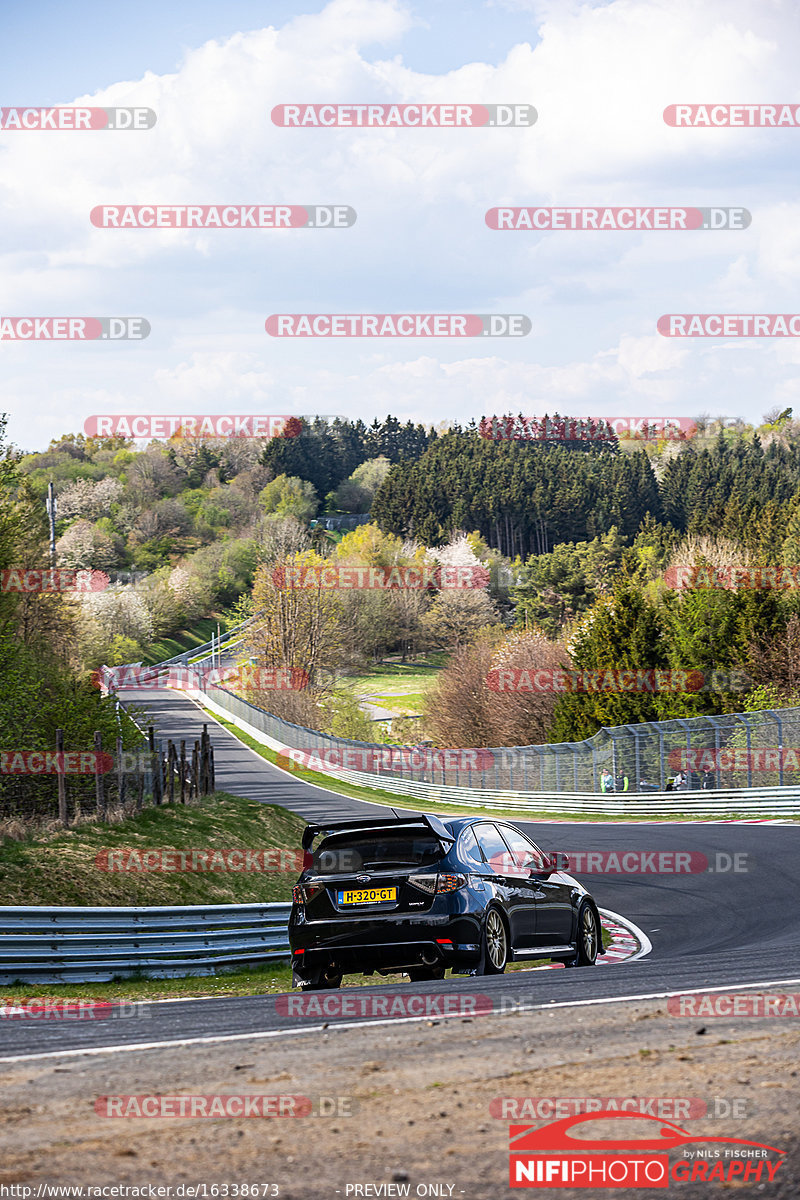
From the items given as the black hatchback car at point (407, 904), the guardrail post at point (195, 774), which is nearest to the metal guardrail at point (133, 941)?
the black hatchback car at point (407, 904)

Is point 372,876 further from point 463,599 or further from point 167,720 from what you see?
point 463,599

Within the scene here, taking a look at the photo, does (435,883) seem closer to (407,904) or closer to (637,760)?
(407,904)

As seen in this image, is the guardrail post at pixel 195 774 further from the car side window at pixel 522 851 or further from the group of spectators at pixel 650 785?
the car side window at pixel 522 851

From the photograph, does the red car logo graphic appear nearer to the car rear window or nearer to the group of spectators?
the car rear window

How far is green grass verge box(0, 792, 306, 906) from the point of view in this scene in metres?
15.5

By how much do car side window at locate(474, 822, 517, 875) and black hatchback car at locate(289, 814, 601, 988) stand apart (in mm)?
12

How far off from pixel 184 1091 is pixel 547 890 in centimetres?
647

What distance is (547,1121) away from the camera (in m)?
5.01

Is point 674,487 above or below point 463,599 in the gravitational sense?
above

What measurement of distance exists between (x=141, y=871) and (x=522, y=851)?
7.62m

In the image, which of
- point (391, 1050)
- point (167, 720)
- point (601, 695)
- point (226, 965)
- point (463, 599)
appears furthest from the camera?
point (463, 599)

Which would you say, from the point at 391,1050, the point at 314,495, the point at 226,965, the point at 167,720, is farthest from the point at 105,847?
the point at 314,495

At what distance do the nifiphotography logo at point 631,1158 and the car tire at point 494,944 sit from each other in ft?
18.1

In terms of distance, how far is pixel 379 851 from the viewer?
10.6m
